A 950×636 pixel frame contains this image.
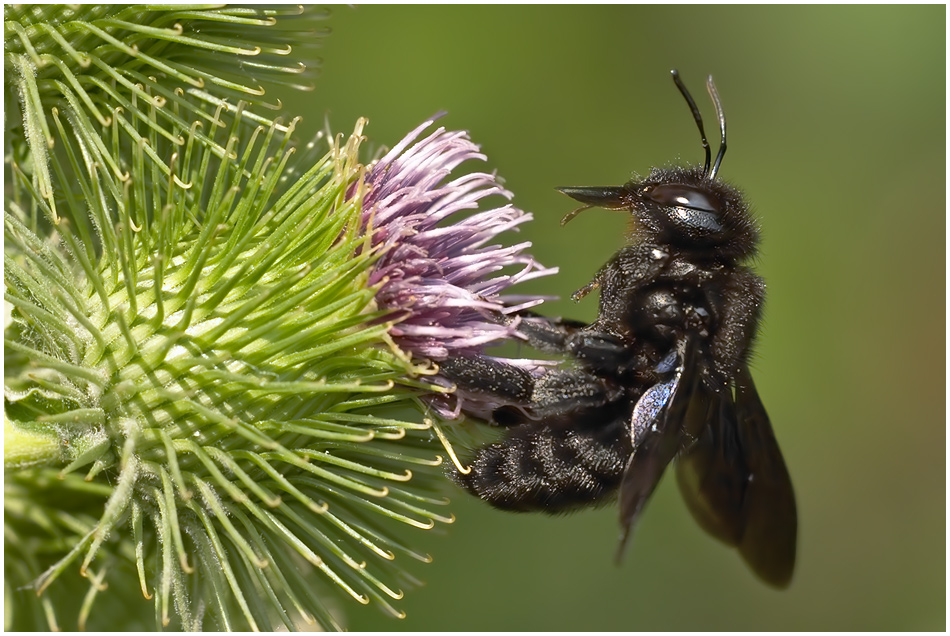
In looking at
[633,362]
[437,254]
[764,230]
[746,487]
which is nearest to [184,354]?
[437,254]

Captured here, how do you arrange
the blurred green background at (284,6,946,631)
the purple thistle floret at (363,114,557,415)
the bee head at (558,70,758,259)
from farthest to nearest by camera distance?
1. the blurred green background at (284,6,946,631)
2. the bee head at (558,70,758,259)
3. the purple thistle floret at (363,114,557,415)

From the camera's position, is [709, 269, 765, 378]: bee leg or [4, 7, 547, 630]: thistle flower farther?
[709, 269, 765, 378]: bee leg

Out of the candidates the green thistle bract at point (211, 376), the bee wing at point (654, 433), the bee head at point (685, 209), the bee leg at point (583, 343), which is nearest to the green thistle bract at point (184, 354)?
the green thistle bract at point (211, 376)

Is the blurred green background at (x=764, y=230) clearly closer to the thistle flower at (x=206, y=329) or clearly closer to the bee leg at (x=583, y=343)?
the thistle flower at (x=206, y=329)

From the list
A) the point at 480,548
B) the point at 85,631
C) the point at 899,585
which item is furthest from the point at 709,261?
the point at 899,585

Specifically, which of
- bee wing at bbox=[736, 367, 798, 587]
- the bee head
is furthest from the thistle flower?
bee wing at bbox=[736, 367, 798, 587]

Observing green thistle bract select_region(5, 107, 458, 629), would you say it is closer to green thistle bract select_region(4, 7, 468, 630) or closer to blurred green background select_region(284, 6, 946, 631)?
green thistle bract select_region(4, 7, 468, 630)
